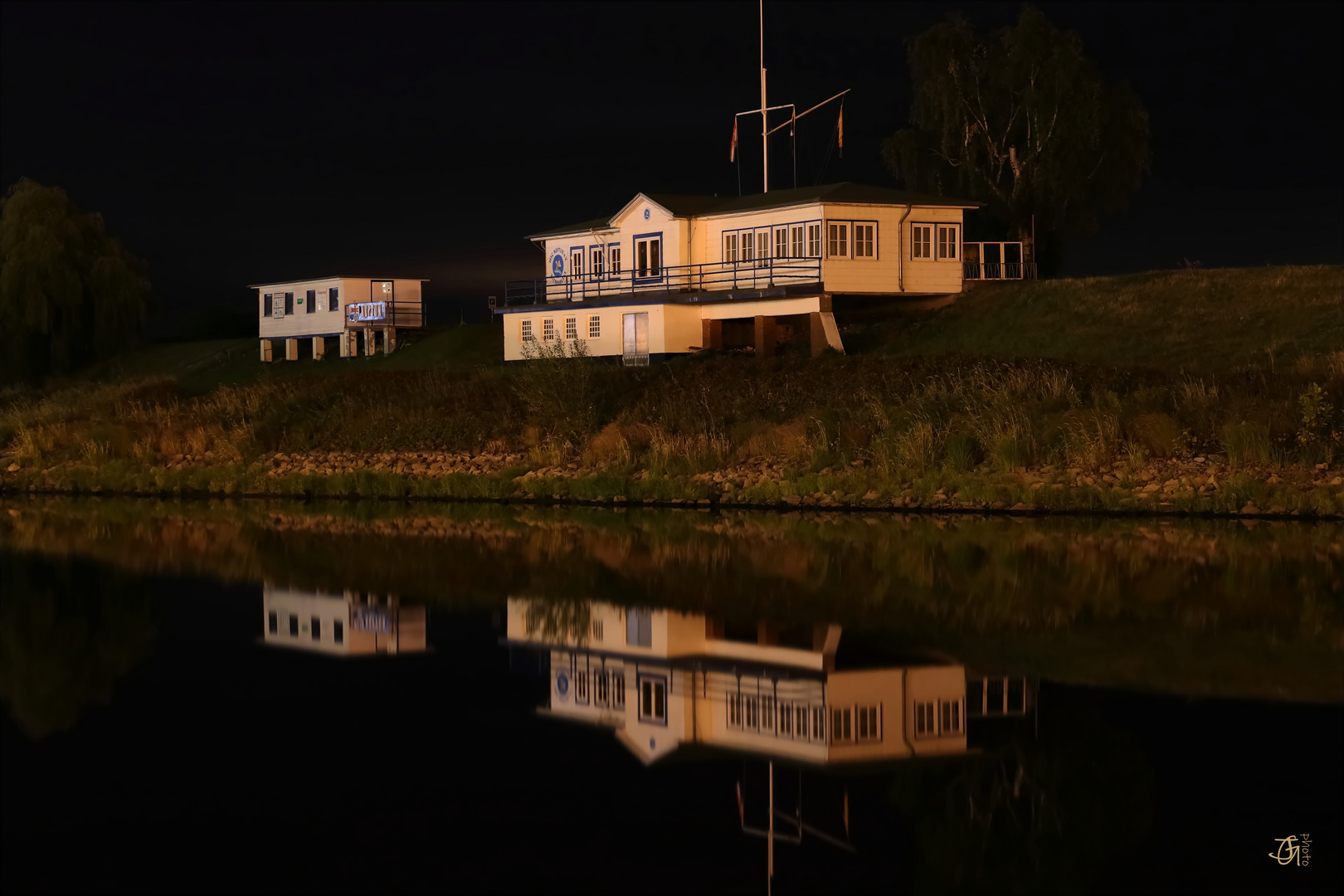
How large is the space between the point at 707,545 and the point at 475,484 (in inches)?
520

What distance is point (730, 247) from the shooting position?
52.2 metres

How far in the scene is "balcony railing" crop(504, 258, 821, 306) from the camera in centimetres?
4981

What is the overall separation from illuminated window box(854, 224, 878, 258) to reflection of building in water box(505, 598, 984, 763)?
115ft

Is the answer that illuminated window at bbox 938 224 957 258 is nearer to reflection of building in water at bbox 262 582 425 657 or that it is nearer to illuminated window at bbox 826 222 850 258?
illuminated window at bbox 826 222 850 258

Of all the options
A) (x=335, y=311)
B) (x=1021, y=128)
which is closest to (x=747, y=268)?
(x=1021, y=128)

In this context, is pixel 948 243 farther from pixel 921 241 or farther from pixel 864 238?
pixel 864 238

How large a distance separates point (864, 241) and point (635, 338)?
7.91 m

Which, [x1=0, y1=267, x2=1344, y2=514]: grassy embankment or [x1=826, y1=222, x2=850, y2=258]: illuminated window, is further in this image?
[x1=826, y1=222, x2=850, y2=258]: illuminated window

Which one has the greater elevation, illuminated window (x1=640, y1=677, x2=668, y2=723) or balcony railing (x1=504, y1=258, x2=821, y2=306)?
balcony railing (x1=504, y1=258, x2=821, y2=306)

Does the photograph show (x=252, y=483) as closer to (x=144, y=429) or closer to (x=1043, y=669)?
(x=144, y=429)

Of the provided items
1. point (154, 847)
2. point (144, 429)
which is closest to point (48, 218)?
point (144, 429)

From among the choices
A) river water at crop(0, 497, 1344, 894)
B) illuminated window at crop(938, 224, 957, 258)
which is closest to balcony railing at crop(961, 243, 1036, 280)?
illuminated window at crop(938, 224, 957, 258)

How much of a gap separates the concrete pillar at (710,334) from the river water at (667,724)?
98.0ft

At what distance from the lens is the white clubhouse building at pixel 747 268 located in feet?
162
